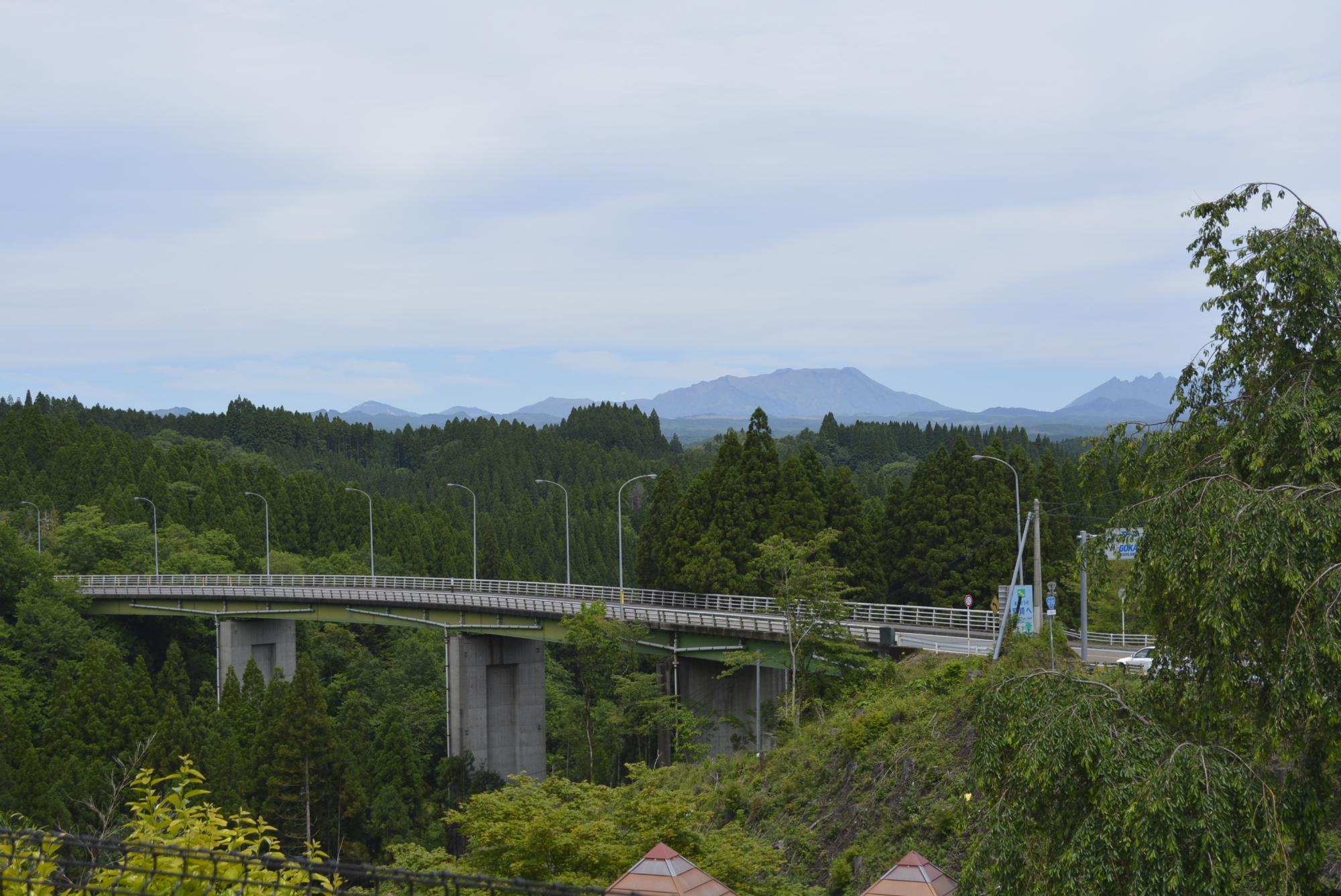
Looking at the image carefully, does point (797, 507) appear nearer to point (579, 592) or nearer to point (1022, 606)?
point (579, 592)

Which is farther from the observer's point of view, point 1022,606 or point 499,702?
point 499,702

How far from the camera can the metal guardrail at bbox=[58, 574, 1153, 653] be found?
4700 cm

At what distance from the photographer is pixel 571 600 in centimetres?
6562

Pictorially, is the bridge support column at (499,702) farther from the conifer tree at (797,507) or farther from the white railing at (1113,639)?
the white railing at (1113,639)

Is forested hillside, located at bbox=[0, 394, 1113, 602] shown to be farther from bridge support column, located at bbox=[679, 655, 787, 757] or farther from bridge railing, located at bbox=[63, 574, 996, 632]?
bridge support column, located at bbox=[679, 655, 787, 757]

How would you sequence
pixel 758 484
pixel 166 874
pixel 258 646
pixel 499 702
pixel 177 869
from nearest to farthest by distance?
pixel 166 874 < pixel 177 869 < pixel 758 484 < pixel 499 702 < pixel 258 646

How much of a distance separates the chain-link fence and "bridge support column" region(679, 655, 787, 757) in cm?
4272

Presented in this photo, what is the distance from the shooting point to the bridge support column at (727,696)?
171 ft

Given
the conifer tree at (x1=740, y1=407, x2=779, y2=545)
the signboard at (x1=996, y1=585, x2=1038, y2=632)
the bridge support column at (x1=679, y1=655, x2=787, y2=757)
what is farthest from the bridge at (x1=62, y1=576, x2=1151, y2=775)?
the conifer tree at (x1=740, y1=407, x2=779, y2=545)

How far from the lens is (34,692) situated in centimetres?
7388

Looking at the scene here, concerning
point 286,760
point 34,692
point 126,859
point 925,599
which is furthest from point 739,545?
point 126,859

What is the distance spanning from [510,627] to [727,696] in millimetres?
15147

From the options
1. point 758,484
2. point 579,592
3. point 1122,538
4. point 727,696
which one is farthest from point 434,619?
point 1122,538

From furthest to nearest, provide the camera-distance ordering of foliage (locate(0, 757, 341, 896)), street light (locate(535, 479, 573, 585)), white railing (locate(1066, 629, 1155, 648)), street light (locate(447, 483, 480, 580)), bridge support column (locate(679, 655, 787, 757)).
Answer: street light (locate(447, 483, 480, 580))
street light (locate(535, 479, 573, 585))
bridge support column (locate(679, 655, 787, 757))
white railing (locate(1066, 629, 1155, 648))
foliage (locate(0, 757, 341, 896))
